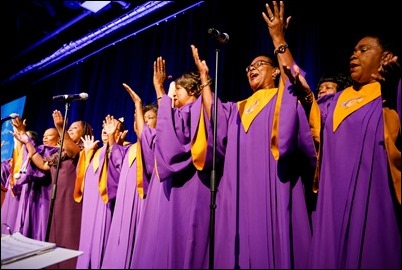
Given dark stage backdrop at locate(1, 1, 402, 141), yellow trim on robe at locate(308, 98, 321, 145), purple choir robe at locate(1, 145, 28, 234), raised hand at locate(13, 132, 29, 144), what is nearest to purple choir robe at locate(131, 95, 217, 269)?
dark stage backdrop at locate(1, 1, 402, 141)

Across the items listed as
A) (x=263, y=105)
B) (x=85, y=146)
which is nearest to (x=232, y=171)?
(x=263, y=105)

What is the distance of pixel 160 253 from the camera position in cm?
240

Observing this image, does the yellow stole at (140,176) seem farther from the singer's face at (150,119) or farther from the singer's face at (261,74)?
the singer's face at (261,74)

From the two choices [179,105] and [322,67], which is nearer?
[179,105]

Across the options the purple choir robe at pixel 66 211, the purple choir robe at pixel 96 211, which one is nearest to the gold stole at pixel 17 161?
the purple choir robe at pixel 66 211

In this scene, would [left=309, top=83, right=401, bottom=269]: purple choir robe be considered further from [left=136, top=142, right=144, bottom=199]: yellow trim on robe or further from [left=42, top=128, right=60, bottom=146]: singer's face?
[left=42, top=128, right=60, bottom=146]: singer's face

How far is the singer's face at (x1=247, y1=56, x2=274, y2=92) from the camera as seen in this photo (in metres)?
2.70

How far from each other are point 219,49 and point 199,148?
→ 2.12ft

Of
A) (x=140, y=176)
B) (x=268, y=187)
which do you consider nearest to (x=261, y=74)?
(x=268, y=187)

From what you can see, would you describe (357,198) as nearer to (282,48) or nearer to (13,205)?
(282,48)

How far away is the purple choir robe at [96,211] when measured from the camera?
3553 mm

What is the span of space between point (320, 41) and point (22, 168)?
340cm

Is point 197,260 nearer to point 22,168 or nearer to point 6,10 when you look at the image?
point 6,10

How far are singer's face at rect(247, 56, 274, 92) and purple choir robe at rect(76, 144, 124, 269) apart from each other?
161 cm
